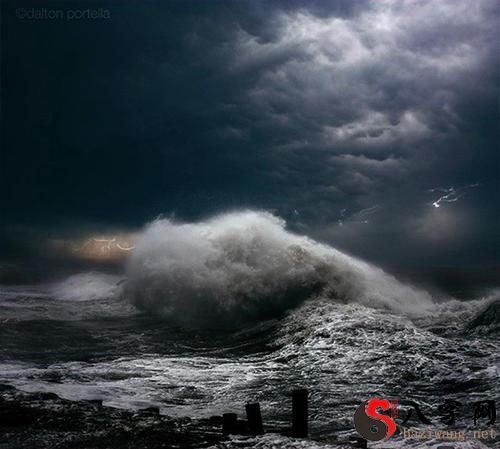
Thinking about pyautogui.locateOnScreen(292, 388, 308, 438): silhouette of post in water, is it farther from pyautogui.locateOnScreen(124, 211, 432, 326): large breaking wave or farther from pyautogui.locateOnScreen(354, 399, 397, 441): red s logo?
pyautogui.locateOnScreen(124, 211, 432, 326): large breaking wave

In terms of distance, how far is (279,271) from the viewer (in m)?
22.0

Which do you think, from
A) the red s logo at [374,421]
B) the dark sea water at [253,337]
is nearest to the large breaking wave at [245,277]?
the dark sea water at [253,337]

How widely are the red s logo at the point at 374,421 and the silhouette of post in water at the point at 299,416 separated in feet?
3.45

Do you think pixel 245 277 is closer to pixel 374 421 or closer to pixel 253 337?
pixel 253 337

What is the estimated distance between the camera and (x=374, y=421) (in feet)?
24.2

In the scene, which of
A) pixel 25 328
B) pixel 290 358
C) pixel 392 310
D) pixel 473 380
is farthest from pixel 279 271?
pixel 473 380

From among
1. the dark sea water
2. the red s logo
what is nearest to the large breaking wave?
the dark sea water

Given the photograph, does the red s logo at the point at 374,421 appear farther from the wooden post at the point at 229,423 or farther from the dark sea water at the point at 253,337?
the wooden post at the point at 229,423

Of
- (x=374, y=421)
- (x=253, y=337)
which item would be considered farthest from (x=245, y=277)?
(x=374, y=421)

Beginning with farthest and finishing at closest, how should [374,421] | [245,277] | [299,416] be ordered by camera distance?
[245,277] → [374,421] → [299,416]

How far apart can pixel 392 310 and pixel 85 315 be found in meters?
14.1

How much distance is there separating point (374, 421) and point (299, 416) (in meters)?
1.63

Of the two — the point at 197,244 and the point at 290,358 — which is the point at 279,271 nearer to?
the point at 197,244

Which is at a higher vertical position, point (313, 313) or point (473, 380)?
point (313, 313)
